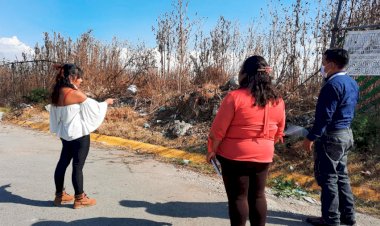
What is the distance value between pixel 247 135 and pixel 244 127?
8cm

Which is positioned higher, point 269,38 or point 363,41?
point 269,38

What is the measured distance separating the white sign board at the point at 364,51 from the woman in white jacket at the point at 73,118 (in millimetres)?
4272

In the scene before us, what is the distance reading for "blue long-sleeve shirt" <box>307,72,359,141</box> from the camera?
12.0 feet

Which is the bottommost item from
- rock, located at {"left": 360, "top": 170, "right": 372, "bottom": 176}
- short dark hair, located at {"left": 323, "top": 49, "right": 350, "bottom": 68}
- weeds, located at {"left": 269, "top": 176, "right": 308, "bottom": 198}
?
weeds, located at {"left": 269, "top": 176, "right": 308, "bottom": 198}

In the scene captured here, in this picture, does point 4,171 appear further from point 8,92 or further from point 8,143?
point 8,92

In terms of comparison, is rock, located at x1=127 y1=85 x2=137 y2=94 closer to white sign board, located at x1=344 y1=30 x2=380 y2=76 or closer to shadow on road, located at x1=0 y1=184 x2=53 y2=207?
shadow on road, located at x1=0 y1=184 x2=53 y2=207

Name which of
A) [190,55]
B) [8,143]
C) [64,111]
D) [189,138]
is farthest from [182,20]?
[64,111]

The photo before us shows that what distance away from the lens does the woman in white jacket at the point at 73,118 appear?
4.15 metres

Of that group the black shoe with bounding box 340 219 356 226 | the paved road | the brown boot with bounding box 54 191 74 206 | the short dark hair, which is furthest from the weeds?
the brown boot with bounding box 54 191 74 206

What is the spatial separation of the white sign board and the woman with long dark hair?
3.49 metres

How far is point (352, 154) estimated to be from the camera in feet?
19.6

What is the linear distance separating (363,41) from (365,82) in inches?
40.7

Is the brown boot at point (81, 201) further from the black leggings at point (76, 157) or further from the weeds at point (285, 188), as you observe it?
the weeds at point (285, 188)

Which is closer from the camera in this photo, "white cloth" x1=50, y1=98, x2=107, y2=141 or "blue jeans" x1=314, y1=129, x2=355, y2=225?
"blue jeans" x1=314, y1=129, x2=355, y2=225
